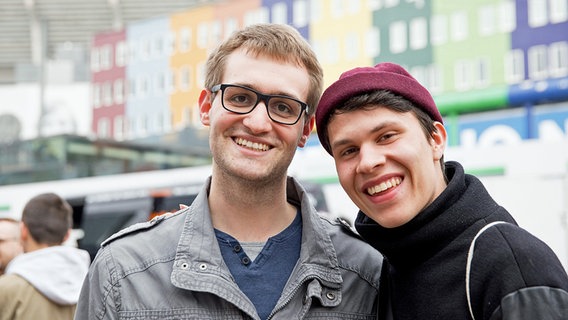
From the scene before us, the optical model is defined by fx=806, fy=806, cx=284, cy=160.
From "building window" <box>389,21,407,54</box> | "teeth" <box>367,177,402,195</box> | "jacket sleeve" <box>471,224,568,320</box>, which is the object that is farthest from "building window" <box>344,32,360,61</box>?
"jacket sleeve" <box>471,224,568,320</box>

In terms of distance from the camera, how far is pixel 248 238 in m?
2.67

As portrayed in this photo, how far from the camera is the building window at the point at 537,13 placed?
33062mm

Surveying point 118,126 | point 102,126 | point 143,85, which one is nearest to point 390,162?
point 143,85

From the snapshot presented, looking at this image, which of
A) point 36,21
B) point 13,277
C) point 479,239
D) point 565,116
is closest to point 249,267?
point 479,239

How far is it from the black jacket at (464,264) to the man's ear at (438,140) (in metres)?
0.07

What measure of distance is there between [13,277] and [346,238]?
2.37 meters

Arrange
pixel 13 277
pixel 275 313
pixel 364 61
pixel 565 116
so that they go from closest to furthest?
pixel 275 313 → pixel 13 277 → pixel 565 116 → pixel 364 61

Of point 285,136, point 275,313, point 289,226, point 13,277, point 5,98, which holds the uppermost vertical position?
point 285,136

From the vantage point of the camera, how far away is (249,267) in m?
2.54

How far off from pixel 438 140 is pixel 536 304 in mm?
731

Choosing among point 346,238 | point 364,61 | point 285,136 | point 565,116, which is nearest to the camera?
point 285,136

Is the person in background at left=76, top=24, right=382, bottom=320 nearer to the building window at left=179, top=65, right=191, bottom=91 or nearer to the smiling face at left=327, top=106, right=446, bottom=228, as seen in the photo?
the smiling face at left=327, top=106, right=446, bottom=228

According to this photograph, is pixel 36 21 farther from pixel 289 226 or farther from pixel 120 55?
pixel 289 226

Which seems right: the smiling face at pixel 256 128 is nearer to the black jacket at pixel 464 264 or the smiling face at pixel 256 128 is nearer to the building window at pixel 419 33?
the black jacket at pixel 464 264
